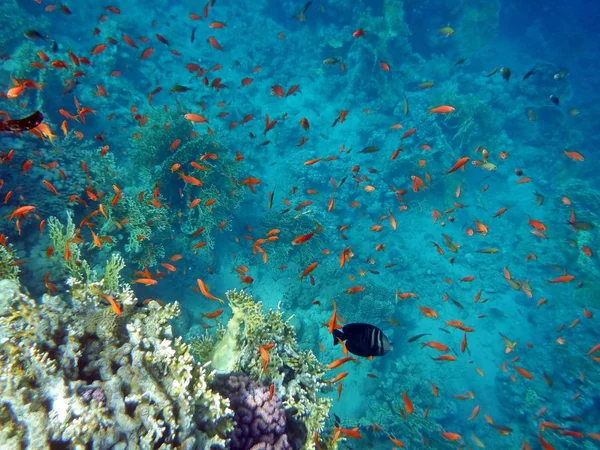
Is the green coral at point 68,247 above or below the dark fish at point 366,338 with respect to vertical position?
above

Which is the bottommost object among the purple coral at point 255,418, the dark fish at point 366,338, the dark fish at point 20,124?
the purple coral at point 255,418

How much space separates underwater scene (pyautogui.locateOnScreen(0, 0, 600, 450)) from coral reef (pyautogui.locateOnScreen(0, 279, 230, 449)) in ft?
0.06

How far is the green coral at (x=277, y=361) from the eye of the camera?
3.57 meters

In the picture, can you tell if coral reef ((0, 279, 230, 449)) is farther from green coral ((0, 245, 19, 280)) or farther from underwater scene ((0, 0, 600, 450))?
green coral ((0, 245, 19, 280))

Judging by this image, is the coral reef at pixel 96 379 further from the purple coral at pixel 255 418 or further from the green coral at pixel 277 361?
the green coral at pixel 277 361

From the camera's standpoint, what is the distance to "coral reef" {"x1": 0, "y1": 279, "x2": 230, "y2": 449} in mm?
2371

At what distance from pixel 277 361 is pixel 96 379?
1903 millimetres

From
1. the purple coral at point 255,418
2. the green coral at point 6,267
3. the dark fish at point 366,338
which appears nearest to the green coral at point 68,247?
the green coral at point 6,267

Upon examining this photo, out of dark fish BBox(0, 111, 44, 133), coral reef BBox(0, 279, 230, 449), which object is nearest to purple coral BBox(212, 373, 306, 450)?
coral reef BBox(0, 279, 230, 449)

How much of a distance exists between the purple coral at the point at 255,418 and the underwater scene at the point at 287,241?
0.08 ft

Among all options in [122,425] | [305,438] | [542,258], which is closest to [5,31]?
[122,425]

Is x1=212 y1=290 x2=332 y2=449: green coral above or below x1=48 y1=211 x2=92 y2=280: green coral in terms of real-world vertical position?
below

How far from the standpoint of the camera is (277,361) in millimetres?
3781

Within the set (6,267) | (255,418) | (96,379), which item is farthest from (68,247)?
(255,418)
